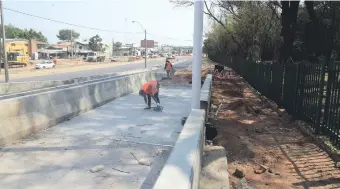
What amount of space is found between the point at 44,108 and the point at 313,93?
20.7 feet

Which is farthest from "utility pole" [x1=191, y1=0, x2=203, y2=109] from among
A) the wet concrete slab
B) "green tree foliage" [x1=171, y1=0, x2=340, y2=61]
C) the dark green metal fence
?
"green tree foliage" [x1=171, y1=0, x2=340, y2=61]

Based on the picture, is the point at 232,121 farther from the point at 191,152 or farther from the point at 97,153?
the point at 191,152

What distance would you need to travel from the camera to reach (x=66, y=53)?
119 m

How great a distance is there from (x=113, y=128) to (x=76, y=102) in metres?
1.91

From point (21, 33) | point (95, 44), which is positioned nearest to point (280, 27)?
point (95, 44)

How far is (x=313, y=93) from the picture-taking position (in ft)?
26.8

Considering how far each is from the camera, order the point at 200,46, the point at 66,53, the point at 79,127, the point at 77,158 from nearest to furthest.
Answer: the point at 77,158 → the point at 200,46 → the point at 79,127 → the point at 66,53

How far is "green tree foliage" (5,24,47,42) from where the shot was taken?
406 feet

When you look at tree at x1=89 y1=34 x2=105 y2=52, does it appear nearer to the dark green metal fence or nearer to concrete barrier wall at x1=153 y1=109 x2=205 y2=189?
the dark green metal fence

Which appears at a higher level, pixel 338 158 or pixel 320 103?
pixel 320 103

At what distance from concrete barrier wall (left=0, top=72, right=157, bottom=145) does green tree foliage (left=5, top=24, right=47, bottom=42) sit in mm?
116904

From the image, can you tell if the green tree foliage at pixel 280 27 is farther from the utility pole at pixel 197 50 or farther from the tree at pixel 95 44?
the tree at pixel 95 44

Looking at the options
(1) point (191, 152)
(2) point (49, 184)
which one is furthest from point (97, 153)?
(1) point (191, 152)

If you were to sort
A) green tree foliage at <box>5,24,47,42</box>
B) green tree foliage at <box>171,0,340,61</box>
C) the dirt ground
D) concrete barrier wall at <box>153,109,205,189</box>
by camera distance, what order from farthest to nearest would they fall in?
green tree foliage at <box>5,24,47,42</box>
green tree foliage at <box>171,0,340,61</box>
the dirt ground
concrete barrier wall at <box>153,109,205,189</box>
